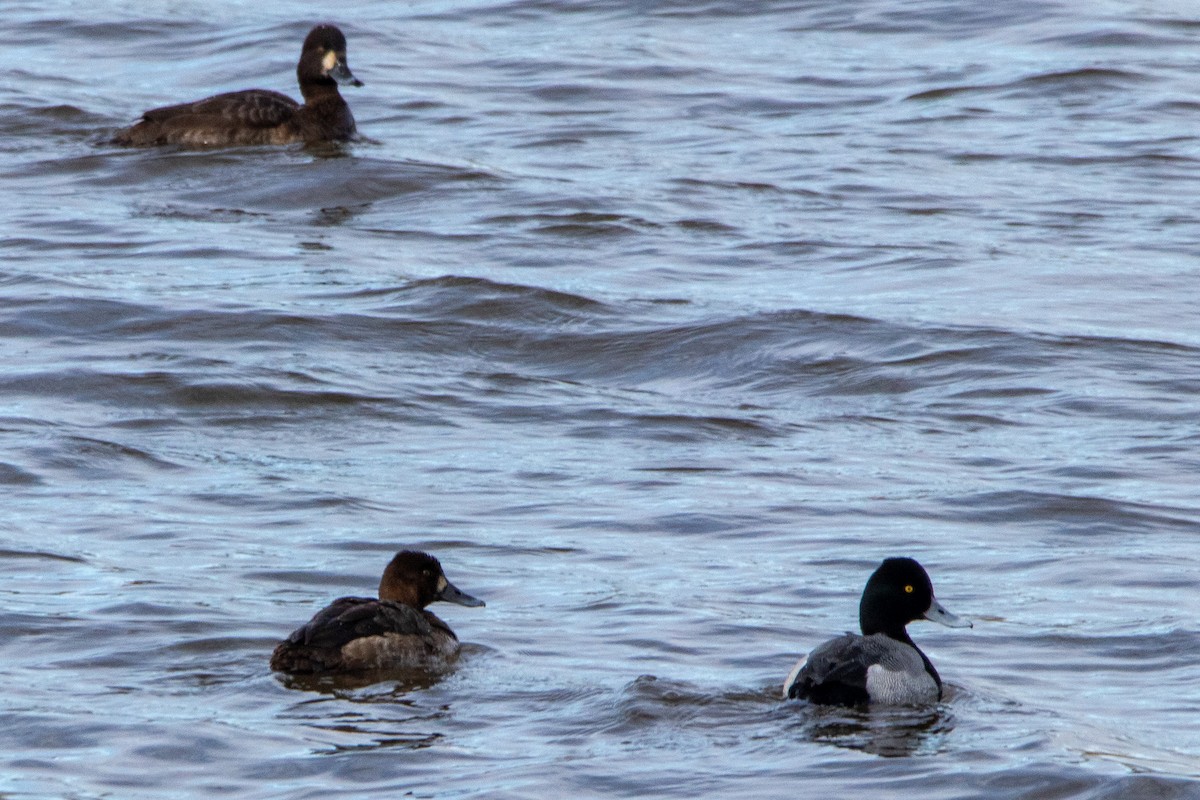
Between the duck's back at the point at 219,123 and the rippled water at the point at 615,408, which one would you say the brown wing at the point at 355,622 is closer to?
the rippled water at the point at 615,408

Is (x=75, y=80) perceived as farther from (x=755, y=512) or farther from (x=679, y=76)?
(x=755, y=512)

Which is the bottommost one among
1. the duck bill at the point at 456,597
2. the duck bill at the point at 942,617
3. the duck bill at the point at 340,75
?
the duck bill at the point at 942,617

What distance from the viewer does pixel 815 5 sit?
26000mm

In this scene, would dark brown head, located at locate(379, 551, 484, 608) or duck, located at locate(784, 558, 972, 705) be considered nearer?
duck, located at locate(784, 558, 972, 705)

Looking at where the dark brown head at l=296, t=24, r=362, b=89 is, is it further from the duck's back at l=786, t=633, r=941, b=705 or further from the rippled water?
the duck's back at l=786, t=633, r=941, b=705

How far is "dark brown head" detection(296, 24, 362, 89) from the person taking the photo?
802 inches

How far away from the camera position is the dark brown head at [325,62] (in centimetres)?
2036

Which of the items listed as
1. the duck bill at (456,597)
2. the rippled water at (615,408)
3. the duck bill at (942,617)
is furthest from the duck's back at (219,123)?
the duck bill at (942,617)

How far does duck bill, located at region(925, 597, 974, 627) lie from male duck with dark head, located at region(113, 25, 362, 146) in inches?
449

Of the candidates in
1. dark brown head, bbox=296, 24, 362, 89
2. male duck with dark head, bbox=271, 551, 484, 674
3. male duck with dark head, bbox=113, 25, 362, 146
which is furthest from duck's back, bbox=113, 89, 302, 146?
male duck with dark head, bbox=271, 551, 484, 674

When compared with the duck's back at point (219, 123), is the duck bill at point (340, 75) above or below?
above

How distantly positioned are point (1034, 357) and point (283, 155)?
25.3 ft

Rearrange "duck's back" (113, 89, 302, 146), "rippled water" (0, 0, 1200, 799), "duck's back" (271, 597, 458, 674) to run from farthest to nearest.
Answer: "duck's back" (113, 89, 302, 146), "duck's back" (271, 597, 458, 674), "rippled water" (0, 0, 1200, 799)

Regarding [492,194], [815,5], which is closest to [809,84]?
[815,5]
